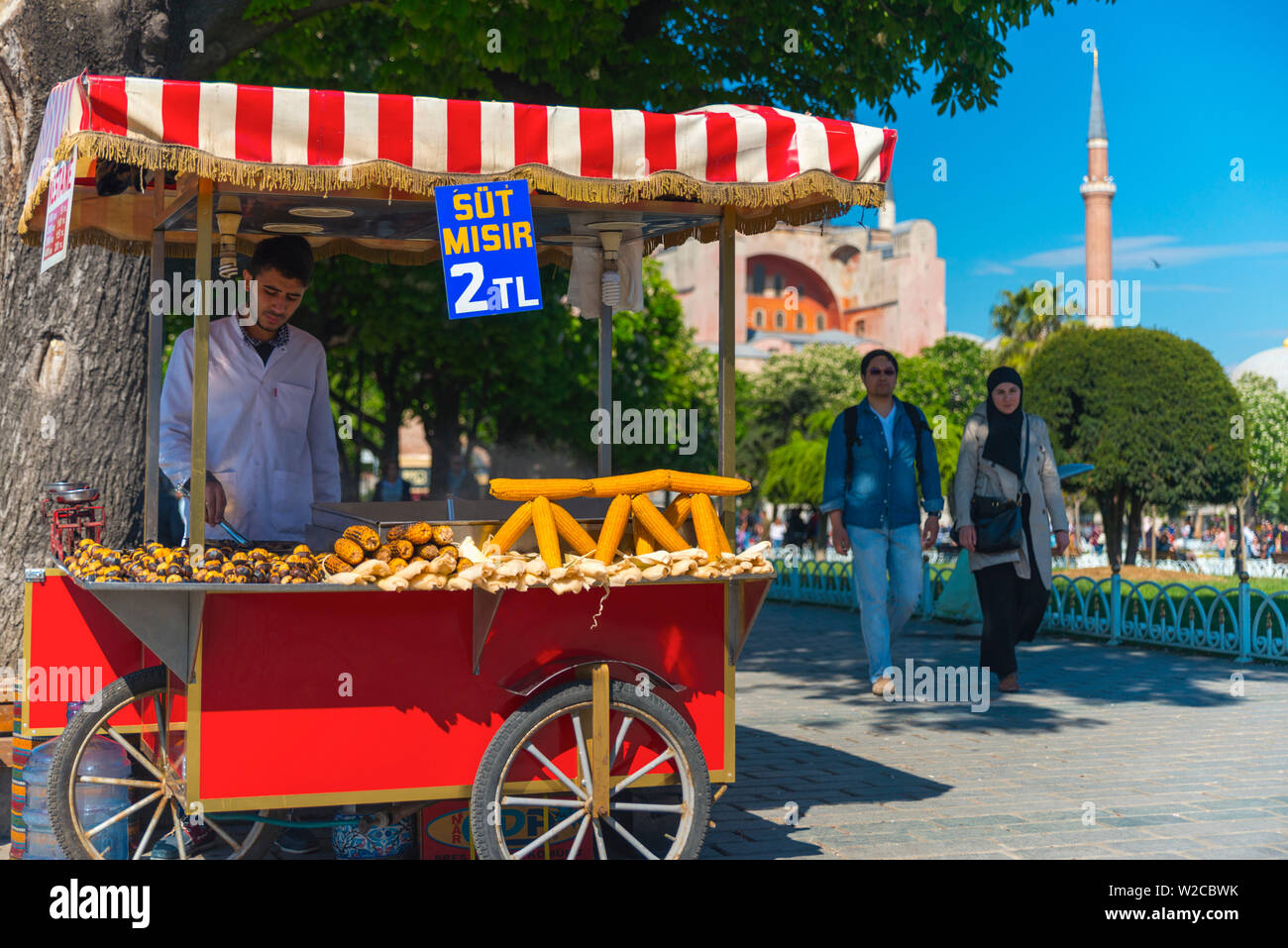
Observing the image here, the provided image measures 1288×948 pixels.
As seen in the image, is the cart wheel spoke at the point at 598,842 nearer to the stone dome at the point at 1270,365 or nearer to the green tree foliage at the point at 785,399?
the green tree foliage at the point at 785,399

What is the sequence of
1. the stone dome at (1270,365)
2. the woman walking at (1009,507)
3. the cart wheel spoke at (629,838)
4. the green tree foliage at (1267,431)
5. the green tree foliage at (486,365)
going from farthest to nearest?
the stone dome at (1270,365) < the green tree foliage at (1267,431) < the green tree foliage at (486,365) < the woman walking at (1009,507) < the cart wheel spoke at (629,838)

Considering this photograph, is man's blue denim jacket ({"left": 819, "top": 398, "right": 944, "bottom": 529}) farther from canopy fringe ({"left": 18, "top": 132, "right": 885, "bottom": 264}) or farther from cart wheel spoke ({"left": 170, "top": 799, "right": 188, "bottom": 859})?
cart wheel spoke ({"left": 170, "top": 799, "right": 188, "bottom": 859})

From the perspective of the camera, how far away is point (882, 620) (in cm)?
850

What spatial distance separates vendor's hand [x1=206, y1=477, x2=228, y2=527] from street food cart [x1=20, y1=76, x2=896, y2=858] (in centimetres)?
40

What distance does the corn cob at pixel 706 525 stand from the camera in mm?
4516

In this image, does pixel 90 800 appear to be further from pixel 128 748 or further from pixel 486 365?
pixel 486 365

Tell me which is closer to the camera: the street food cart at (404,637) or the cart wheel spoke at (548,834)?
the street food cart at (404,637)

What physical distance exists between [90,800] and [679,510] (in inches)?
89.7

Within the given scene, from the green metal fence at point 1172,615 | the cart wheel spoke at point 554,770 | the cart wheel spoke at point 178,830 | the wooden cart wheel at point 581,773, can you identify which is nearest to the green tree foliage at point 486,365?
the green metal fence at point 1172,615

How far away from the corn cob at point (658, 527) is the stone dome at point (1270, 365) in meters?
99.1

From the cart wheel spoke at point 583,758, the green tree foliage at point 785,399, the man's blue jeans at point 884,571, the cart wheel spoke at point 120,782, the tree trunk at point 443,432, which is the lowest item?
the cart wheel spoke at point 120,782

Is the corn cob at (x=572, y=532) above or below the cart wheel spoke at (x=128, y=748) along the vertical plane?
above

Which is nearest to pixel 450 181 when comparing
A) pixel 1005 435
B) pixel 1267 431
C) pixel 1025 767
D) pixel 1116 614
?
pixel 1025 767
